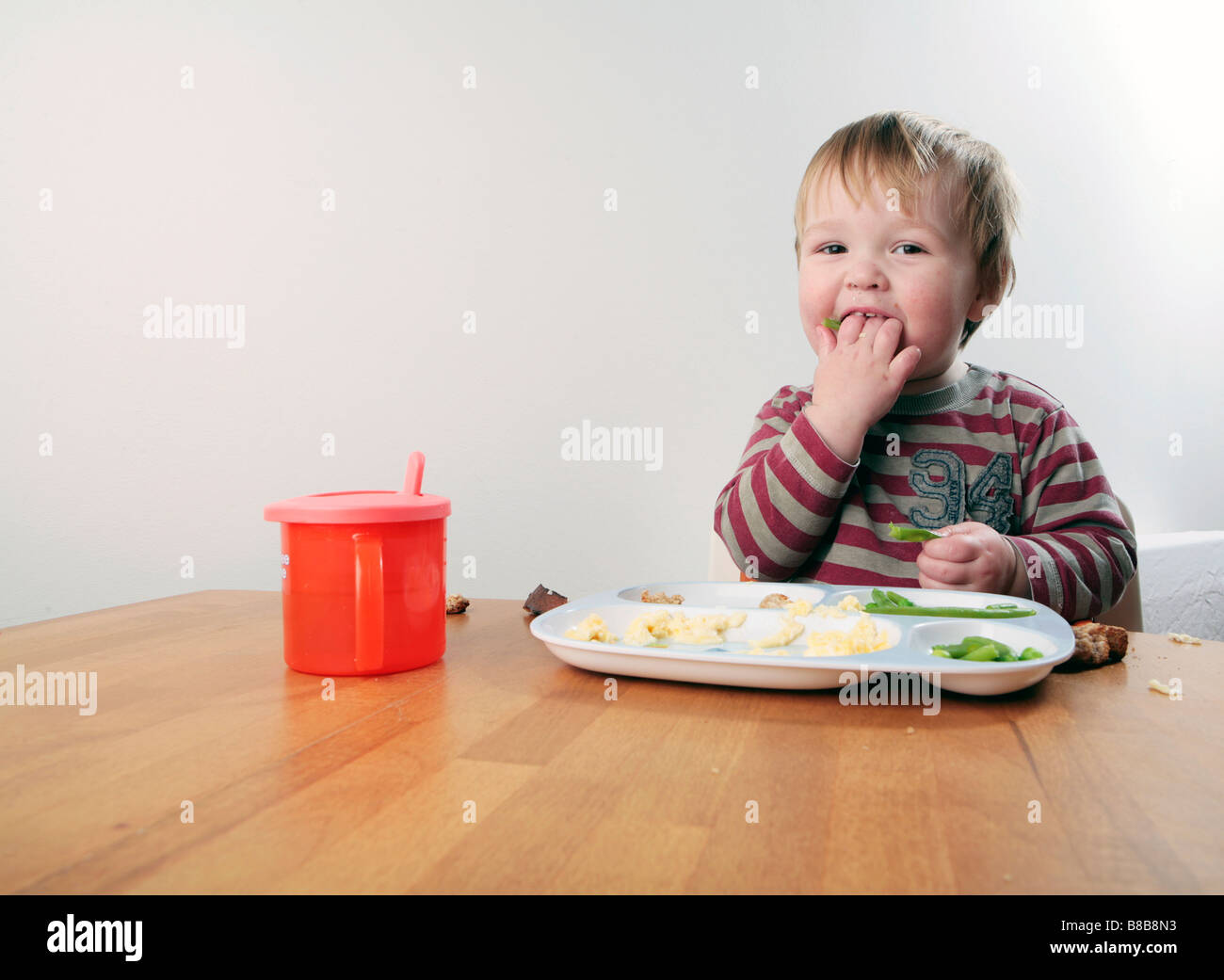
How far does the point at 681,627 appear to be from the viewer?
2.44 feet

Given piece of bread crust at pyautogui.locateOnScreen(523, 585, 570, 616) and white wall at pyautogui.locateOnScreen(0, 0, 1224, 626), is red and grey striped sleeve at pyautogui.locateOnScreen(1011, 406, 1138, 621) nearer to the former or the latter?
piece of bread crust at pyautogui.locateOnScreen(523, 585, 570, 616)

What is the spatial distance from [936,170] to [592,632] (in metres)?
0.87

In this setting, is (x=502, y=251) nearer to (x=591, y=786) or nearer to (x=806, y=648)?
(x=806, y=648)

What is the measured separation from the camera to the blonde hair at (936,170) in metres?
1.18

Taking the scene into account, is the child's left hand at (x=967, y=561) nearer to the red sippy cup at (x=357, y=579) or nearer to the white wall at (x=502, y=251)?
the red sippy cup at (x=357, y=579)

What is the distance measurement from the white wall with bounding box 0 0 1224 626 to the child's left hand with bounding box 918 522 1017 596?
1.22 m

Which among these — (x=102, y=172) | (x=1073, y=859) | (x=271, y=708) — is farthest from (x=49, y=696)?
(x=102, y=172)

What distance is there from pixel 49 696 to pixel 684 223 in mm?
1808

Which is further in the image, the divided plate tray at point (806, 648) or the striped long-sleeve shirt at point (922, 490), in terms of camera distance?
the striped long-sleeve shirt at point (922, 490)

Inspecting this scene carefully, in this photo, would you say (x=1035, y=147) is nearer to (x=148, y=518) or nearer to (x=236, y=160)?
(x=236, y=160)

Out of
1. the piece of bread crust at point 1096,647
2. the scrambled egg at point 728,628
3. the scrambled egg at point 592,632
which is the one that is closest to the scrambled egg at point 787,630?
the scrambled egg at point 728,628

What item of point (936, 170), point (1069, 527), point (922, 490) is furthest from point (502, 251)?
point (1069, 527)

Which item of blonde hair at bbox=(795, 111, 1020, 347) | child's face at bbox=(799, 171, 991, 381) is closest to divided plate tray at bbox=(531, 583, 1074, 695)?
child's face at bbox=(799, 171, 991, 381)

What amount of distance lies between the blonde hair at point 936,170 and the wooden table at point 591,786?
2.40ft
